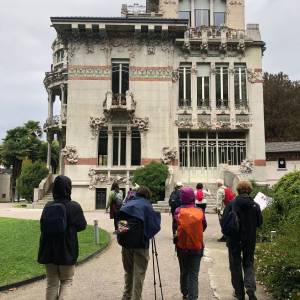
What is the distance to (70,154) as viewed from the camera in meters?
30.4

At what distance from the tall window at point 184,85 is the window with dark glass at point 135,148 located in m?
4.09

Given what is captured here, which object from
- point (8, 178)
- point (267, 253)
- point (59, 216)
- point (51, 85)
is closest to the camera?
point (59, 216)

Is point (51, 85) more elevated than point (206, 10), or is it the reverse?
point (206, 10)

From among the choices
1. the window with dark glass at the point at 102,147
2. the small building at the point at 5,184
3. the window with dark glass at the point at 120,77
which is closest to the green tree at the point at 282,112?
the window with dark glass at the point at 120,77

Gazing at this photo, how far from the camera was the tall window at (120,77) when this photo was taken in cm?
3169

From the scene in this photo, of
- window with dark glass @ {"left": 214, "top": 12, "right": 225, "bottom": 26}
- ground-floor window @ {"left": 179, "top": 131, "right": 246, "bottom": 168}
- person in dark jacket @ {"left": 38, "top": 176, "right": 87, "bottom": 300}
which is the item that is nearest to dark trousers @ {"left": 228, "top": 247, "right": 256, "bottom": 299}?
person in dark jacket @ {"left": 38, "top": 176, "right": 87, "bottom": 300}

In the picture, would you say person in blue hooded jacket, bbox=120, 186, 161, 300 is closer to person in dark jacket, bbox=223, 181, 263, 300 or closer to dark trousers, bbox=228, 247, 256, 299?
person in dark jacket, bbox=223, 181, 263, 300

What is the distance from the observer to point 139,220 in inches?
253

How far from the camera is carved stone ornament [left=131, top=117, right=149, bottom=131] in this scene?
101 feet

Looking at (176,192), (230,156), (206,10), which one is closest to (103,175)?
(230,156)

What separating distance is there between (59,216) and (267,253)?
4.62 metres

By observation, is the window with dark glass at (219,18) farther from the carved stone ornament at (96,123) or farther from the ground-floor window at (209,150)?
the carved stone ornament at (96,123)

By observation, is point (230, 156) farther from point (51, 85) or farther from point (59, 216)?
point (59, 216)

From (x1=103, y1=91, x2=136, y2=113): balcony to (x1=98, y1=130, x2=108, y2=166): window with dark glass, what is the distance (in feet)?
5.97
